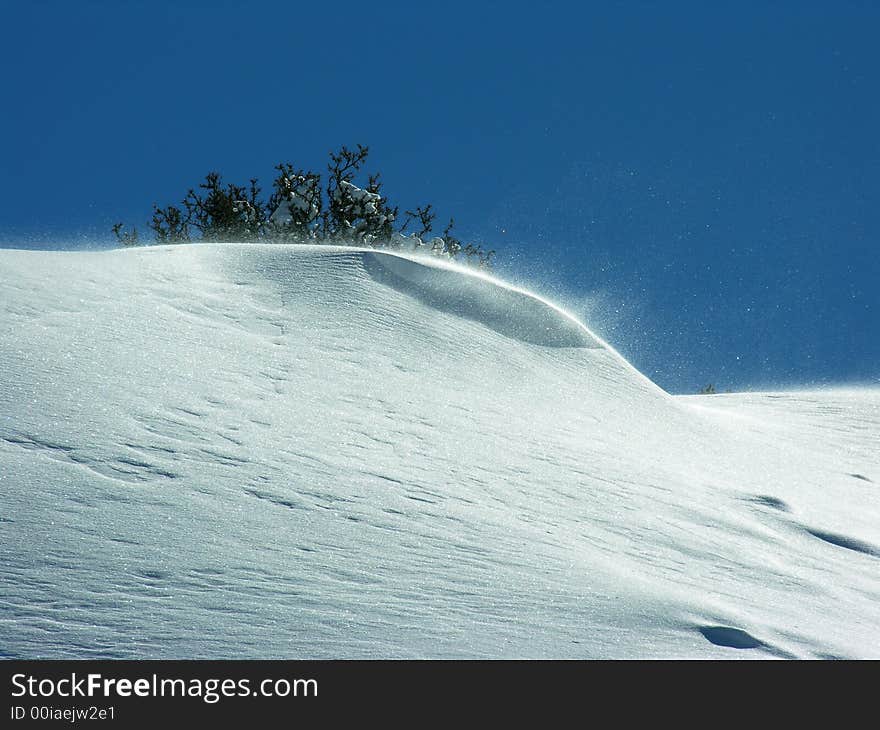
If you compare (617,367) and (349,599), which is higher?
(617,367)

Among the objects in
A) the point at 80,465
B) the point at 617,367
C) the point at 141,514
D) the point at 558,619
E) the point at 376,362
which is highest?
the point at 617,367

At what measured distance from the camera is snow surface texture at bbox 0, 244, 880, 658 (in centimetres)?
183

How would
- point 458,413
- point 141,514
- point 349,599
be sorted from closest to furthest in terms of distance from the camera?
point 349,599
point 141,514
point 458,413

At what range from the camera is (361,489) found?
8.48 feet

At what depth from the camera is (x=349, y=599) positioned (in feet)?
6.28

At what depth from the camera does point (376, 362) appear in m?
4.05

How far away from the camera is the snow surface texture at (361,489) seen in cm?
183

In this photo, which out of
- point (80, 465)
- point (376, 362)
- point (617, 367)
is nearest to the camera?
point (80, 465)

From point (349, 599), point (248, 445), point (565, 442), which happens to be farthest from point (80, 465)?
point (565, 442)

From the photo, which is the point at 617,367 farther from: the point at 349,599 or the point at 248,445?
the point at 349,599
